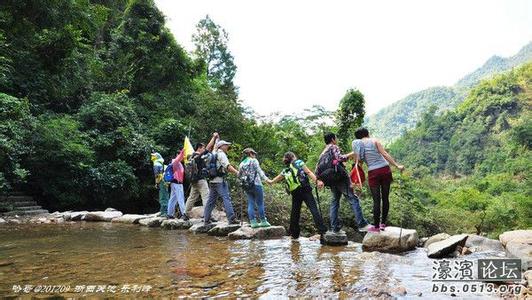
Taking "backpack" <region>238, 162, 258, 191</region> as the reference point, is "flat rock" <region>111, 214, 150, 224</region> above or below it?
below

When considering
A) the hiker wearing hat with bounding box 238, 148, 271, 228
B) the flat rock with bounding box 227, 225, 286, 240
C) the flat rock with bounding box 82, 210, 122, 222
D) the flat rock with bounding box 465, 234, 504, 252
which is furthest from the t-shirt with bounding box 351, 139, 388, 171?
the flat rock with bounding box 82, 210, 122, 222

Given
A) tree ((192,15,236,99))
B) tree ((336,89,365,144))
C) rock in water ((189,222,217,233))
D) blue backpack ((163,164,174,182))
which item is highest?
tree ((192,15,236,99))

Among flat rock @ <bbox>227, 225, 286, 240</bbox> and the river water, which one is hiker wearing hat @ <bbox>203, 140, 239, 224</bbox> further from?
the river water

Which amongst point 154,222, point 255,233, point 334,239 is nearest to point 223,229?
point 255,233

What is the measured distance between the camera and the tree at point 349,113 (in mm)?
22719

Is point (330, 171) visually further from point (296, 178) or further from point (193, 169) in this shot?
point (193, 169)

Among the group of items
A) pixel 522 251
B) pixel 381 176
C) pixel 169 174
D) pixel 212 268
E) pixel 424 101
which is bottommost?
pixel 212 268

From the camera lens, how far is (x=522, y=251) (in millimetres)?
5281

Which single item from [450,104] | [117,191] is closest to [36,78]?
[117,191]

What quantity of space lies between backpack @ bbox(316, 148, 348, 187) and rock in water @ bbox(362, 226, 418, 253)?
110cm

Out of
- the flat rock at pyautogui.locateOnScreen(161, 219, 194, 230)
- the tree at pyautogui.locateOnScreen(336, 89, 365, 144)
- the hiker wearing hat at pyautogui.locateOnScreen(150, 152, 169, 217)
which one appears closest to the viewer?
the flat rock at pyautogui.locateOnScreen(161, 219, 194, 230)

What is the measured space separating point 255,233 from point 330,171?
7.01 feet

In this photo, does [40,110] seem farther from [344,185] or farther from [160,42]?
[344,185]

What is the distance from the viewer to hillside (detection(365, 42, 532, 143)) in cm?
13740
